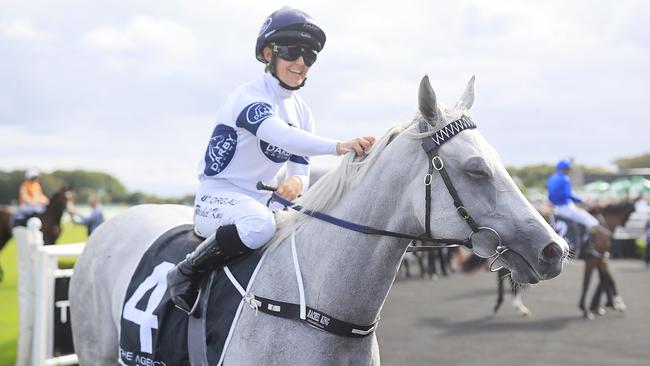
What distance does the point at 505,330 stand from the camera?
1026 centimetres

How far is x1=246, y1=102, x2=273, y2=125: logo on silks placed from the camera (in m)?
2.83

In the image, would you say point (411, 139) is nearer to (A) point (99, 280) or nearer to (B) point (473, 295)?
(A) point (99, 280)

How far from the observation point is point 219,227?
114 inches

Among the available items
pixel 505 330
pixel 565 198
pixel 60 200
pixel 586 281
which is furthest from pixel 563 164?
pixel 60 200

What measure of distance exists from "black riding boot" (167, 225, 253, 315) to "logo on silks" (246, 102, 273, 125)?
49cm

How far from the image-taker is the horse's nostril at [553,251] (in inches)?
93.0

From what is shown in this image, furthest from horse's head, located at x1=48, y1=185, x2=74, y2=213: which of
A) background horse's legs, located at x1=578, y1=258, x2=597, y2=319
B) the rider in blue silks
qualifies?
background horse's legs, located at x1=578, y1=258, x2=597, y2=319

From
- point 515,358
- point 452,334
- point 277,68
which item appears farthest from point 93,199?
point 277,68

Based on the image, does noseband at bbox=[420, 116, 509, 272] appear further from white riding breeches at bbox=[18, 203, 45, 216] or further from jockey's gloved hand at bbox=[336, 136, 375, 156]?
white riding breeches at bbox=[18, 203, 45, 216]

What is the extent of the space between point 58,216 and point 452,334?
34.8 feet

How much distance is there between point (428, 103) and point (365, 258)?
0.70m

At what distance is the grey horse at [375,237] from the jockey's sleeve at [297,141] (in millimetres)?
139

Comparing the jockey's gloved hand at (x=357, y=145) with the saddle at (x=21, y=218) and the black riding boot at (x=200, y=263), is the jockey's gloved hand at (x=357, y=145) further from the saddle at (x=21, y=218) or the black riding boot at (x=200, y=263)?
the saddle at (x=21, y=218)

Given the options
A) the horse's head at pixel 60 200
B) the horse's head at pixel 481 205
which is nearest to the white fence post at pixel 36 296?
the horse's head at pixel 481 205
